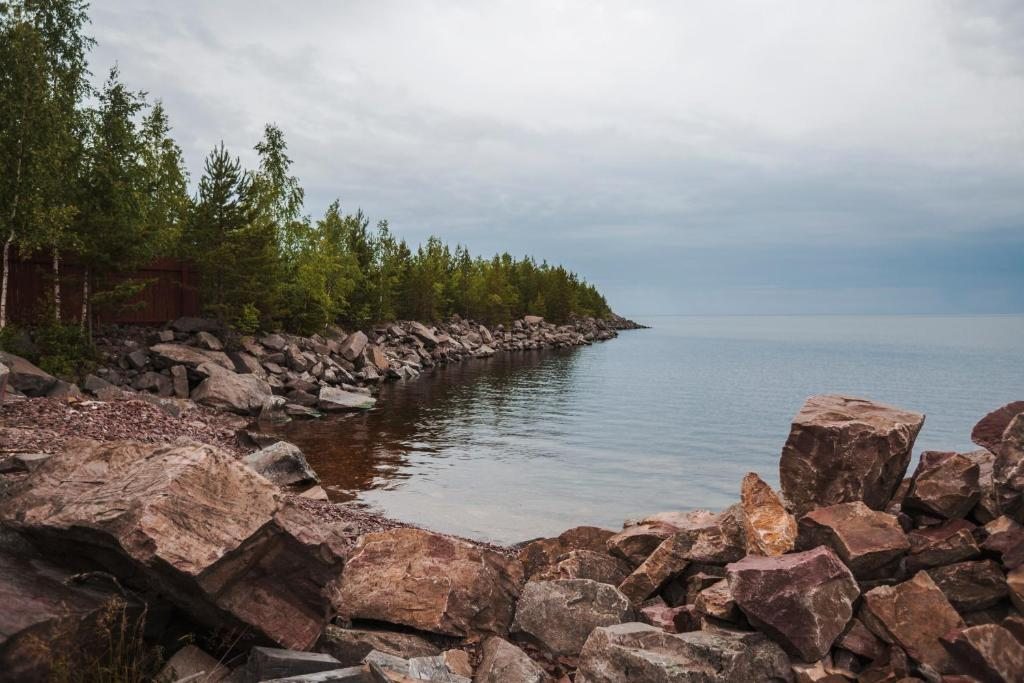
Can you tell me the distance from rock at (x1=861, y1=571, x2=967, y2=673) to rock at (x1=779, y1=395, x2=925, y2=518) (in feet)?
5.66

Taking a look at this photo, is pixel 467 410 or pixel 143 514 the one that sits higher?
pixel 143 514

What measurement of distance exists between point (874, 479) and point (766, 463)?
1980 centimetres

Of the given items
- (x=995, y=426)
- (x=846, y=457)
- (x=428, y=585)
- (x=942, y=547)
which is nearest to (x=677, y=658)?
(x=428, y=585)

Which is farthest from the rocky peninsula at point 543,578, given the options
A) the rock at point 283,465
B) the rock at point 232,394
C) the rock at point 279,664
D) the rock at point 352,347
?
the rock at point 352,347

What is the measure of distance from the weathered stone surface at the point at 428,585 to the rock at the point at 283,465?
32.2 feet

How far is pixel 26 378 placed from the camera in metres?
24.1

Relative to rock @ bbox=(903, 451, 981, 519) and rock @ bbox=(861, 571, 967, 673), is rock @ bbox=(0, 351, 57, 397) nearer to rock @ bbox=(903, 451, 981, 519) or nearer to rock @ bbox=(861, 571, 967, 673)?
rock @ bbox=(861, 571, 967, 673)

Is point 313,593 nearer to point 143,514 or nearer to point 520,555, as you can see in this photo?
point 143,514

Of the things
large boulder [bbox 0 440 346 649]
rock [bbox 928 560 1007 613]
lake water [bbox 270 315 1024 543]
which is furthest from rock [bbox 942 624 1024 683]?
lake water [bbox 270 315 1024 543]

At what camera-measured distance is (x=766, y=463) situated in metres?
29.1

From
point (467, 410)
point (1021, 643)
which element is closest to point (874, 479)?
point (1021, 643)

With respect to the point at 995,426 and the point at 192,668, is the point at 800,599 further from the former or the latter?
the point at 192,668

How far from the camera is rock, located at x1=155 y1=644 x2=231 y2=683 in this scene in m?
6.75

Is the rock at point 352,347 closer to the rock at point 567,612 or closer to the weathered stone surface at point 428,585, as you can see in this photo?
the weathered stone surface at point 428,585
